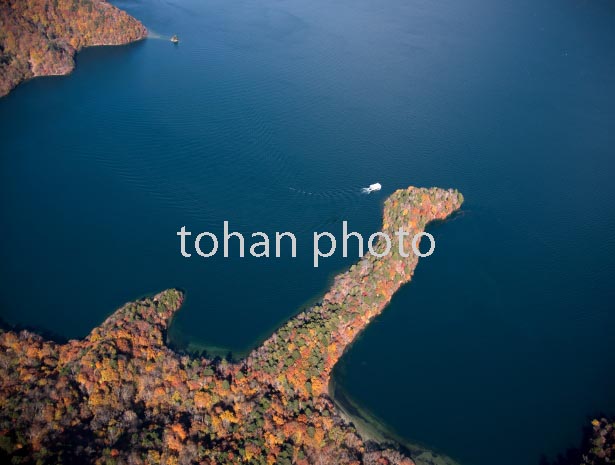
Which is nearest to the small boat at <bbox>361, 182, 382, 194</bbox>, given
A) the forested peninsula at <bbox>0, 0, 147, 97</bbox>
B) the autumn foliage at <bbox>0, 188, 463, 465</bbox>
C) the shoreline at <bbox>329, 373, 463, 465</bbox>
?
the autumn foliage at <bbox>0, 188, 463, 465</bbox>

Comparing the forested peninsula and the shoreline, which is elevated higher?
the forested peninsula

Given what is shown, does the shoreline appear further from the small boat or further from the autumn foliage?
the small boat

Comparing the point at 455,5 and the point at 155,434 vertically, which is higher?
the point at 455,5

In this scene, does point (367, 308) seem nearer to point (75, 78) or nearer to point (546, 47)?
point (75, 78)

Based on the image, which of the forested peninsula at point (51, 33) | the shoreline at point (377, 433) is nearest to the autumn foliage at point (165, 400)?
the shoreline at point (377, 433)

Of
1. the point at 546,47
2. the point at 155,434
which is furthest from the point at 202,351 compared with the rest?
the point at 546,47

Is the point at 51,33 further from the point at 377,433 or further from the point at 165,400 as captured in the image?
the point at 377,433

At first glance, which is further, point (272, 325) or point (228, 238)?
point (228, 238)
